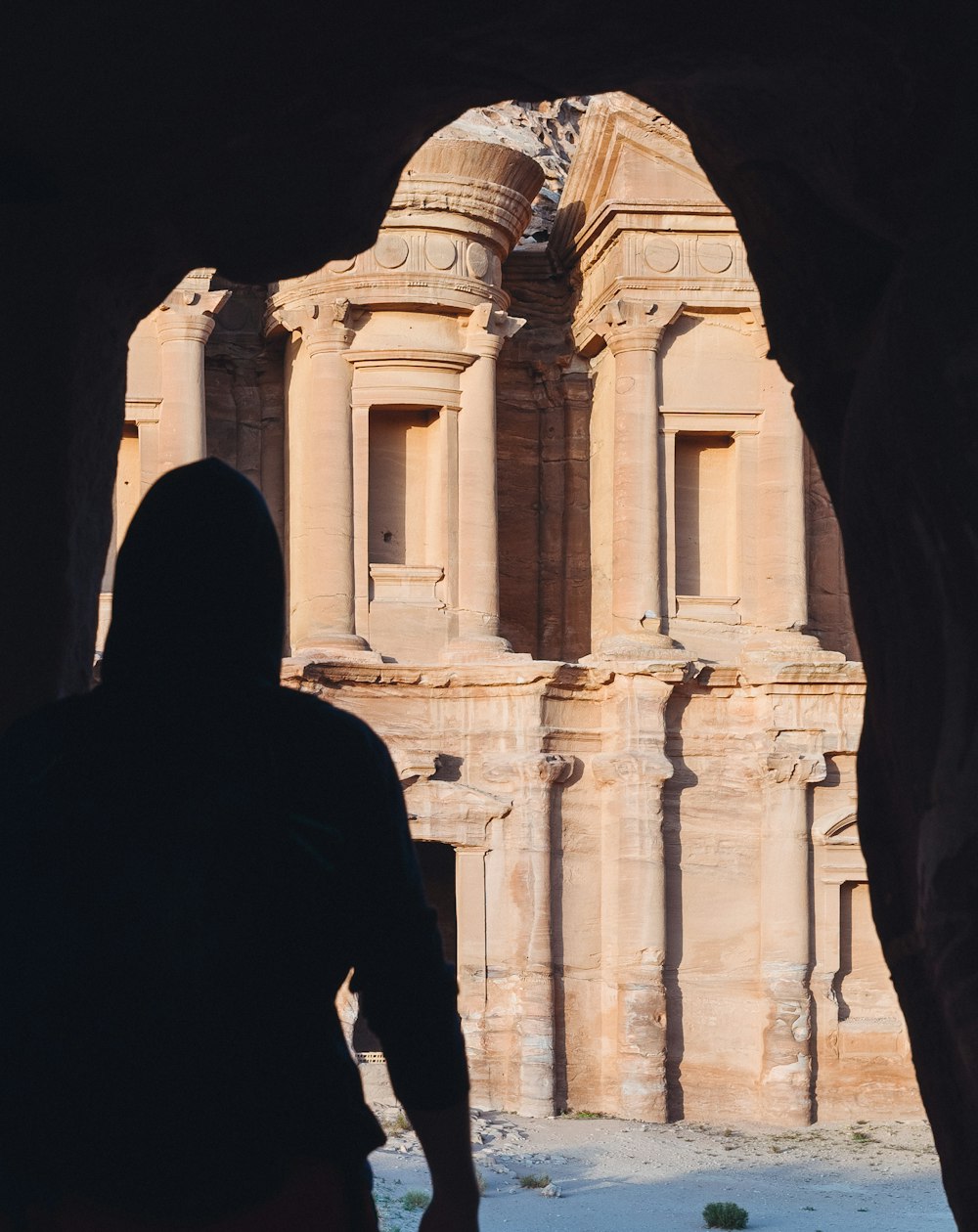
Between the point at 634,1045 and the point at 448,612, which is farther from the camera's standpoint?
the point at 448,612

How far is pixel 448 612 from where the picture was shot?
1700cm

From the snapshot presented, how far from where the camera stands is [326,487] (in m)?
16.5

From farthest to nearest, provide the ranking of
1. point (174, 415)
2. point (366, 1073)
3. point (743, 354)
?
point (743, 354) < point (174, 415) < point (366, 1073)

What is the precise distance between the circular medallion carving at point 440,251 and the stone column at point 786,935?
18.4 feet

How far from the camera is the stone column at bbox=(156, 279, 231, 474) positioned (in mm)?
16219

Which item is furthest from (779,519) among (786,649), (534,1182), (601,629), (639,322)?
(534,1182)

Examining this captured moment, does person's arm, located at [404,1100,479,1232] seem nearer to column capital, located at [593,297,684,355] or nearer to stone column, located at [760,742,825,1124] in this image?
stone column, located at [760,742,825,1124]

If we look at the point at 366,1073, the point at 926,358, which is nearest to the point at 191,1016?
the point at 926,358

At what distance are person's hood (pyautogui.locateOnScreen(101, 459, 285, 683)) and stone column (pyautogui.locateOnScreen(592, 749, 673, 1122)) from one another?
46.9ft

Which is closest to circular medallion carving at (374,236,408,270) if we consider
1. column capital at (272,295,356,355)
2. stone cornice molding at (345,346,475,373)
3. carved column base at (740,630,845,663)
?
column capital at (272,295,356,355)

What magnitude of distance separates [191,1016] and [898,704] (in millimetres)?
1853

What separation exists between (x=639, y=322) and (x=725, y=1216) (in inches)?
340

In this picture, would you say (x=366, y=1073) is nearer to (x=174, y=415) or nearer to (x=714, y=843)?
(x=714, y=843)

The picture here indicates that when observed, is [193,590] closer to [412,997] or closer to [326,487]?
[412,997]
